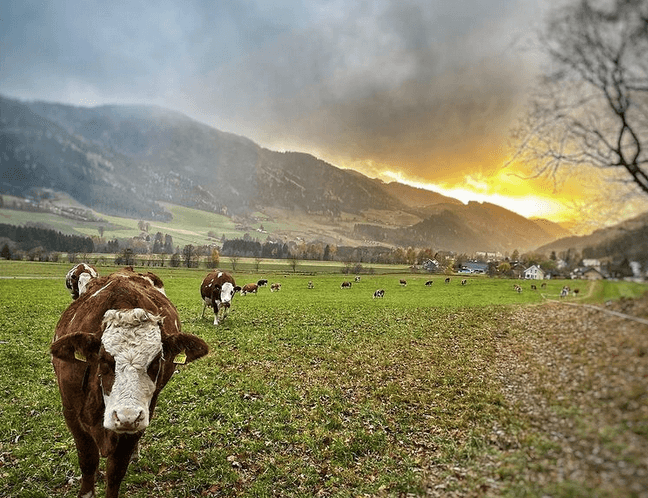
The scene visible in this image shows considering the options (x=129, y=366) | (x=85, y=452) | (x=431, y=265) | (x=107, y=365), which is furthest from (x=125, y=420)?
(x=431, y=265)

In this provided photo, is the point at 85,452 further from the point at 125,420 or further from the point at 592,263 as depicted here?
the point at 592,263

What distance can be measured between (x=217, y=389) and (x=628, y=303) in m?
10.9

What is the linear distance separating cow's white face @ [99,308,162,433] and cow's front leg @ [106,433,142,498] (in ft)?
3.07

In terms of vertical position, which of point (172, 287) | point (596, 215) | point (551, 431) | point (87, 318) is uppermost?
point (596, 215)

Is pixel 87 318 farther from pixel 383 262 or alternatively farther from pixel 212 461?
pixel 383 262

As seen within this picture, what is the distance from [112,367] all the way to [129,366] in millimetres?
266

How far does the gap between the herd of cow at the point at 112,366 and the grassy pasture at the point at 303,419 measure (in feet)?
5.08

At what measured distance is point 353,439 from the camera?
759cm

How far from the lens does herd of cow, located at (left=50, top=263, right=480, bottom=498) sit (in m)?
4.24

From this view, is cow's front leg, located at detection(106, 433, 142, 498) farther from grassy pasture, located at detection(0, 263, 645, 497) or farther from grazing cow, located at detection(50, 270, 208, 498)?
grassy pasture, located at detection(0, 263, 645, 497)

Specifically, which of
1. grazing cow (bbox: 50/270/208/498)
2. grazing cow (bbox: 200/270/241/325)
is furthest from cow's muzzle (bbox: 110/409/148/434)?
grazing cow (bbox: 200/270/241/325)

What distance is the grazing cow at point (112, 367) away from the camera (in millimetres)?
4234

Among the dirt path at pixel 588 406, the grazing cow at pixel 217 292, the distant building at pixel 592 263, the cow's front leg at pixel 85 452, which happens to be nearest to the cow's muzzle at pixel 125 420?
the cow's front leg at pixel 85 452

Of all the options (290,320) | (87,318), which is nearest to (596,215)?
(87,318)
